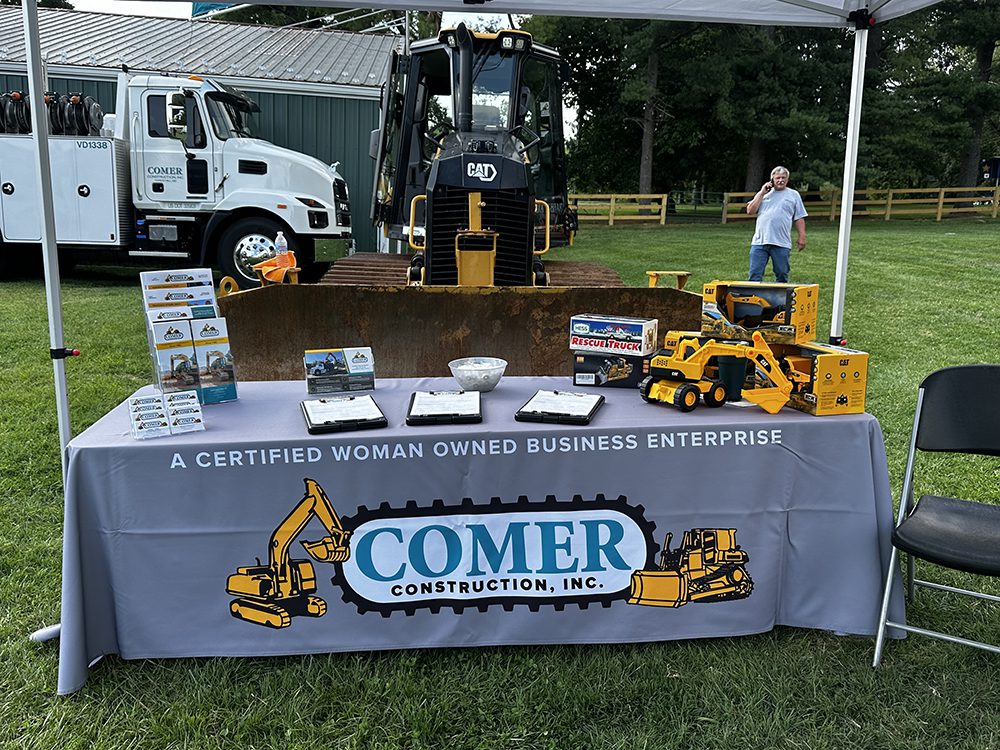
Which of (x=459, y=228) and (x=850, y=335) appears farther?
(x=850, y=335)

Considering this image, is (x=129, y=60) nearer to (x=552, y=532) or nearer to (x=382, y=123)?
(x=382, y=123)

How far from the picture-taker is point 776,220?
8.24 m

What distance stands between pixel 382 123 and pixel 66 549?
5.34 meters

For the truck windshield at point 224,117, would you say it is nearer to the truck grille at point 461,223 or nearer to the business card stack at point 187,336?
the truck grille at point 461,223

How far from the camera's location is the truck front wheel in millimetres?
9609

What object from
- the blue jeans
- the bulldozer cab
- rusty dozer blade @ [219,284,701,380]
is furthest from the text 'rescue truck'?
rusty dozer blade @ [219,284,701,380]

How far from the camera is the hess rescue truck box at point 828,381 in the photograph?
100 inches

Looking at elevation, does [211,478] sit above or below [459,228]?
below

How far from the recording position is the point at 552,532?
97.9 inches

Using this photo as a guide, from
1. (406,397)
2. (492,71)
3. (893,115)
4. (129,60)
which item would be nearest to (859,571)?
(406,397)

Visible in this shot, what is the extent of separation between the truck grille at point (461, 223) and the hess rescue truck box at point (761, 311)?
2661 mm

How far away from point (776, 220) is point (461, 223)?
4366mm

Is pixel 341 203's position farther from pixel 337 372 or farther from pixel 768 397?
pixel 768 397

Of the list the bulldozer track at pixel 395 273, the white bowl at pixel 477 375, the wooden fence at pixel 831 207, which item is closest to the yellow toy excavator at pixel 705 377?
the white bowl at pixel 477 375
